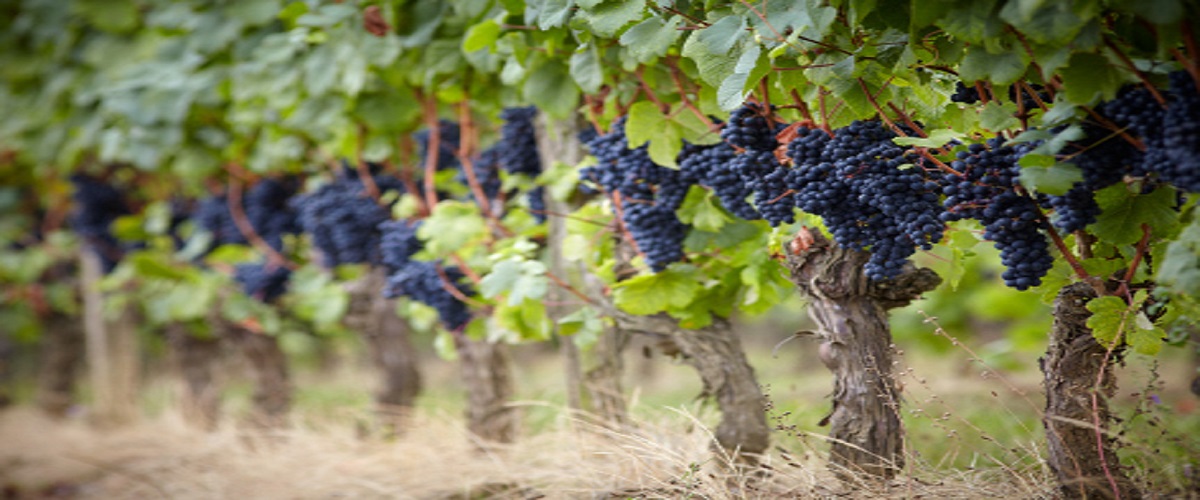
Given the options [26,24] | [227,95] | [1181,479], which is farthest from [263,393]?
[1181,479]

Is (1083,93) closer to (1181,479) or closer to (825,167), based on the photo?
(825,167)

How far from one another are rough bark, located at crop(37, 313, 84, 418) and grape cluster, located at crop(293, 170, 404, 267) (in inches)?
157

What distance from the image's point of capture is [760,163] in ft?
6.80

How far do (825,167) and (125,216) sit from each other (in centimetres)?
522

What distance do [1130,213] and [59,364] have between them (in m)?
7.28

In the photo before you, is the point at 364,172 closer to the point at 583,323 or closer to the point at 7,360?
the point at 583,323

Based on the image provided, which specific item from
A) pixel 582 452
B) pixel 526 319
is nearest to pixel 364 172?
pixel 526 319

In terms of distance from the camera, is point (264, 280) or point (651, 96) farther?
point (264, 280)

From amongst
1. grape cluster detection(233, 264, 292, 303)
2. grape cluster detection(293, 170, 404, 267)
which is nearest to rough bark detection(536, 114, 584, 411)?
grape cluster detection(293, 170, 404, 267)

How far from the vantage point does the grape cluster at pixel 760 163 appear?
6.68 ft

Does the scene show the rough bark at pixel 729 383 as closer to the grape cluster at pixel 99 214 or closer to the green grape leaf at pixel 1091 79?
the green grape leaf at pixel 1091 79

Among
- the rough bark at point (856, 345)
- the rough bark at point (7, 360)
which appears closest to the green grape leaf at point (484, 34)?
the rough bark at point (856, 345)

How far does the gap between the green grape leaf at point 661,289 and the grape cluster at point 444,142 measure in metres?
1.18

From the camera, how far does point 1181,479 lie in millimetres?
2092
